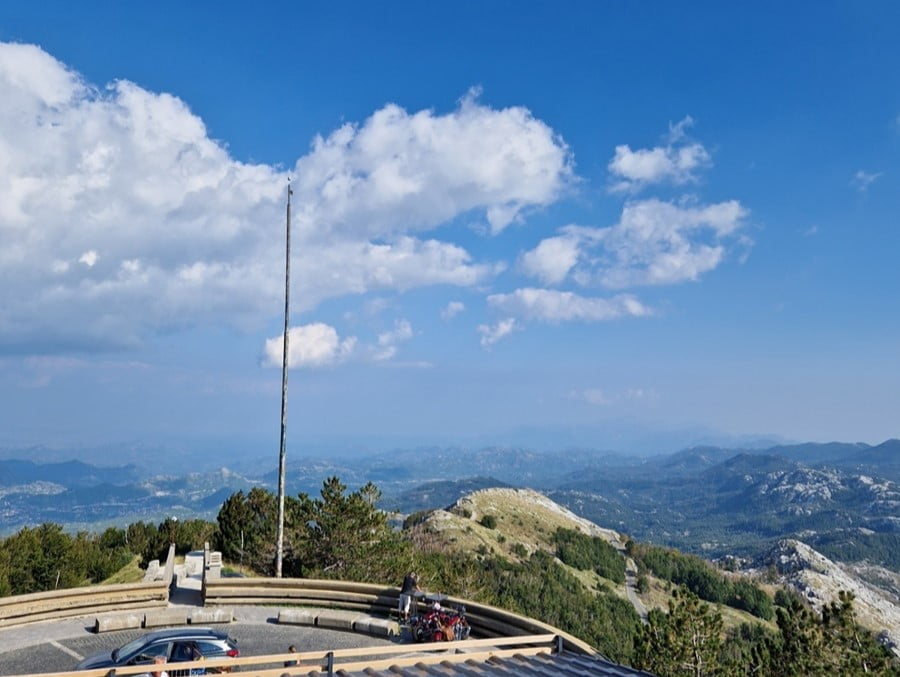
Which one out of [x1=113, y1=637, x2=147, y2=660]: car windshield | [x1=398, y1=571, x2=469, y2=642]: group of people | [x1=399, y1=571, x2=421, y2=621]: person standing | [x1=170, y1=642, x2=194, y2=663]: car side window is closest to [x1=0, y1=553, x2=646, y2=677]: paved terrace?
[x1=398, y1=571, x2=469, y2=642]: group of people

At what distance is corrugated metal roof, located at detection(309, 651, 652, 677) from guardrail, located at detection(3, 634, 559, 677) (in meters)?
0.12

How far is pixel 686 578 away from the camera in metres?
163

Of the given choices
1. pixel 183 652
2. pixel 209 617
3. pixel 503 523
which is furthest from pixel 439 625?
pixel 503 523

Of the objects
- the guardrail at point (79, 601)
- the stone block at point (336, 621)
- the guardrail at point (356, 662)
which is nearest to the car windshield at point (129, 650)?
the guardrail at point (356, 662)

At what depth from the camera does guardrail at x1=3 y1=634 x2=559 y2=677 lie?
13398mm

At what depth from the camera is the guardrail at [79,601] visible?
22.4 meters

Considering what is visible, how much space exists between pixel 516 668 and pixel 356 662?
152 inches

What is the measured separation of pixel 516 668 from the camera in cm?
1591

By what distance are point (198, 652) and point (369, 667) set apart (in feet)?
18.2

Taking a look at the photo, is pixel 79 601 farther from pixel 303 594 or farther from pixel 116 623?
pixel 303 594

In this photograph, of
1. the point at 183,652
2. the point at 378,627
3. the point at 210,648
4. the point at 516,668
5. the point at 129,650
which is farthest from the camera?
the point at 378,627

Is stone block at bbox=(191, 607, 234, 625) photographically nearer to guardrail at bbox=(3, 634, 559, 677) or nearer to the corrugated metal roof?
guardrail at bbox=(3, 634, 559, 677)

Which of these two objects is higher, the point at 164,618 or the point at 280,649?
the point at 164,618

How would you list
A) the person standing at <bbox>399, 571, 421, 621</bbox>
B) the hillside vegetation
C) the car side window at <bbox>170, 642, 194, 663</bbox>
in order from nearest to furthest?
1. the car side window at <bbox>170, 642, 194, 663</bbox>
2. the person standing at <bbox>399, 571, 421, 621</bbox>
3. the hillside vegetation
